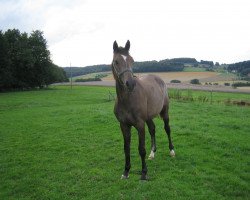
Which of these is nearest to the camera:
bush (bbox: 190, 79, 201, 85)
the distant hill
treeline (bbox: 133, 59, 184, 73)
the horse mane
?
the horse mane

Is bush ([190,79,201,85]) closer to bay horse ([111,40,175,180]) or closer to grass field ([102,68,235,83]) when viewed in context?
grass field ([102,68,235,83])

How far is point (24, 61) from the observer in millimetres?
56812

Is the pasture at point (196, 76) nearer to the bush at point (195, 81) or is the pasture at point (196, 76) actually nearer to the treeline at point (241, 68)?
the bush at point (195, 81)

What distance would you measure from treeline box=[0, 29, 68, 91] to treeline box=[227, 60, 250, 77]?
4442 centimetres

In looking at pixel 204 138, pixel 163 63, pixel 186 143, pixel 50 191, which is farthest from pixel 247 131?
pixel 163 63

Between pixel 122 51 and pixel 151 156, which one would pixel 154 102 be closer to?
pixel 151 156

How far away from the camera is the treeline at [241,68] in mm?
64637

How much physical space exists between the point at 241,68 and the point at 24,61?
51.1 metres

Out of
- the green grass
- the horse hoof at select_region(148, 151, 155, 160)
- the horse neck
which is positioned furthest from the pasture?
the horse neck

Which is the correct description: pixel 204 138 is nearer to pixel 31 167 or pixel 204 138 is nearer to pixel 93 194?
pixel 93 194

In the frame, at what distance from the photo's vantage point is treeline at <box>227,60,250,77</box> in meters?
64.6

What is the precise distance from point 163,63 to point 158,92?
62294mm

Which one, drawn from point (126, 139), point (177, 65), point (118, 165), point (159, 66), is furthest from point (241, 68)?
point (126, 139)

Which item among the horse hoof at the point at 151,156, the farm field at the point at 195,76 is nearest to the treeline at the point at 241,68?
the farm field at the point at 195,76
